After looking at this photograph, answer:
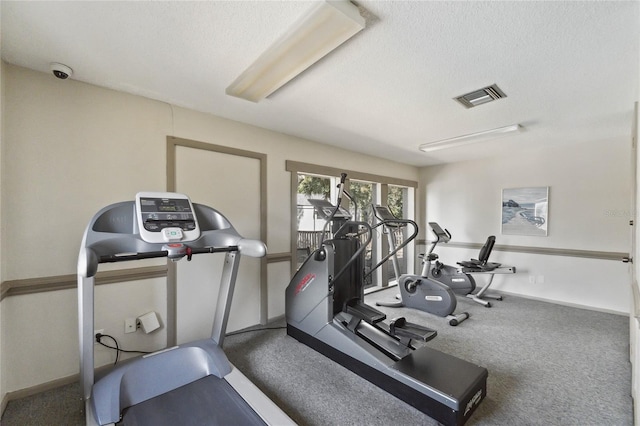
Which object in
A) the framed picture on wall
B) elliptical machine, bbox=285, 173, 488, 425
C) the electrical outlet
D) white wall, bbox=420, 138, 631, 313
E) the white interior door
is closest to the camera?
elliptical machine, bbox=285, 173, 488, 425

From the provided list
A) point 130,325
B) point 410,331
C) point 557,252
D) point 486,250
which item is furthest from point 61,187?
point 557,252

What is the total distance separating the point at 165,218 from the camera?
6.69 ft

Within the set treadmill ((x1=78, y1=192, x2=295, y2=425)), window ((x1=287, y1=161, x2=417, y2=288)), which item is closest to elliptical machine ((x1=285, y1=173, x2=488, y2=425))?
window ((x1=287, y1=161, x2=417, y2=288))

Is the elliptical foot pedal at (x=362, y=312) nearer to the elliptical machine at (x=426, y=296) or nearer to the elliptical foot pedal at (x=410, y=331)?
the elliptical foot pedal at (x=410, y=331)

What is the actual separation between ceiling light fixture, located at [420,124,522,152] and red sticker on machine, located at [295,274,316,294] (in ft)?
8.88

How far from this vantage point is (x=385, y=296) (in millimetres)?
4641

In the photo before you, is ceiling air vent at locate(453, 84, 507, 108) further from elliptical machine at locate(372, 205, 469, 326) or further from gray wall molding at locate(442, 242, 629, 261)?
gray wall molding at locate(442, 242, 629, 261)

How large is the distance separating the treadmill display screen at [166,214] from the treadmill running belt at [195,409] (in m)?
1.18

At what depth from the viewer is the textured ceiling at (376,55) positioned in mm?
1464

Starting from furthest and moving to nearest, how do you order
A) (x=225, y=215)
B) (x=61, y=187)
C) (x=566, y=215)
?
(x=566, y=215) → (x=225, y=215) → (x=61, y=187)

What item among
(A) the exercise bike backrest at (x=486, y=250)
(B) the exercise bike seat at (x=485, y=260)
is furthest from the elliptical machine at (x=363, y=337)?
(A) the exercise bike backrest at (x=486, y=250)

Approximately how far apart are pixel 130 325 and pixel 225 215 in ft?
4.34

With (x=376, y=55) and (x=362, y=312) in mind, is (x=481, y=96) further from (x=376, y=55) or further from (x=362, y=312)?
(x=362, y=312)

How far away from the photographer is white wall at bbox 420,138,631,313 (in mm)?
3818
